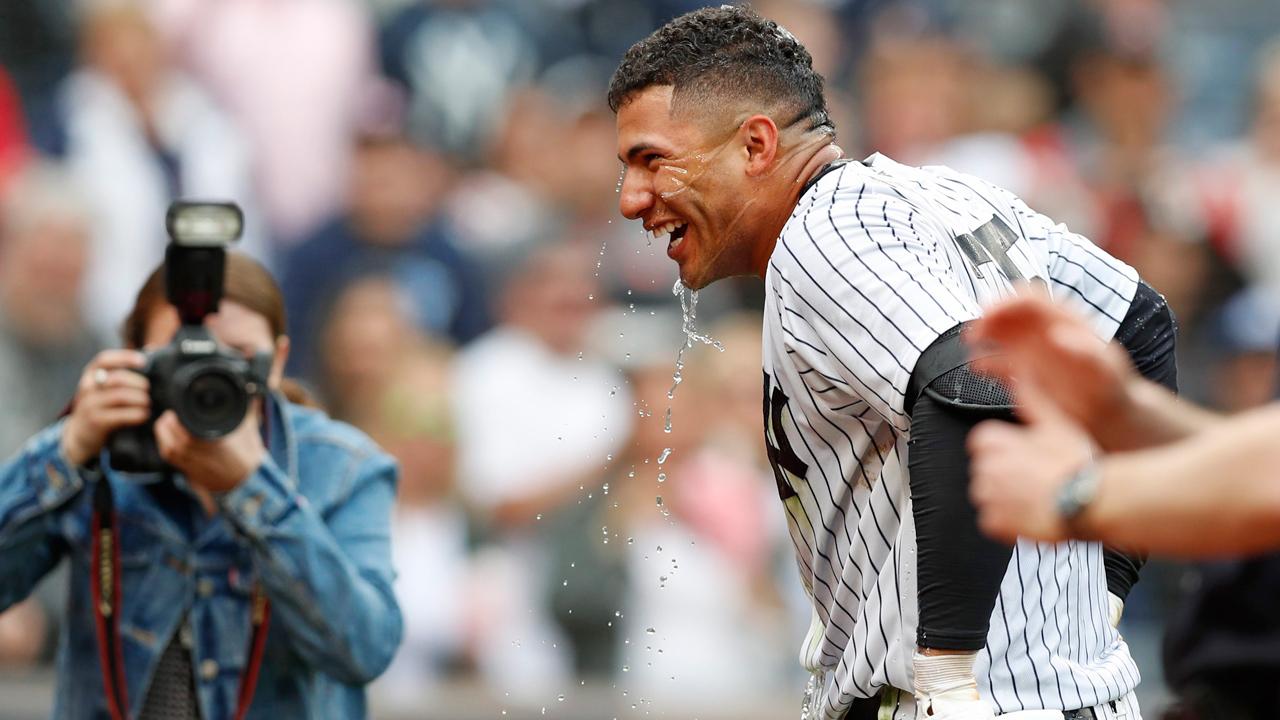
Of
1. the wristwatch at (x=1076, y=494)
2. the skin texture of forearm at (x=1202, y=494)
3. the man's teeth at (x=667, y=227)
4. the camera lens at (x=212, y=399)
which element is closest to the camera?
the skin texture of forearm at (x=1202, y=494)

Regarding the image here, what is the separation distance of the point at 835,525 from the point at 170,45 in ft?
19.2

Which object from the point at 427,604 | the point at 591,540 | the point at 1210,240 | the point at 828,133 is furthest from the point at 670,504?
the point at 828,133

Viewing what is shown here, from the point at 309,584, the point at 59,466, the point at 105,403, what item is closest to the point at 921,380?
the point at 309,584

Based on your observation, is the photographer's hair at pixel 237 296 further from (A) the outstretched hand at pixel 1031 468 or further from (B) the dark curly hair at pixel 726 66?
(A) the outstretched hand at pixel 1031 468

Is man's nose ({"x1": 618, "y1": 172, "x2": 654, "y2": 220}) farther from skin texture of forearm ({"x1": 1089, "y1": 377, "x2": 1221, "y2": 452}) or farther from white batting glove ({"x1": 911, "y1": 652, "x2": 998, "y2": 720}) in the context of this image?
skin texture of forearm ({"x1": 1089, "y1": 377, "x2": 1221, "y2": 452})

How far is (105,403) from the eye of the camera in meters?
3.96

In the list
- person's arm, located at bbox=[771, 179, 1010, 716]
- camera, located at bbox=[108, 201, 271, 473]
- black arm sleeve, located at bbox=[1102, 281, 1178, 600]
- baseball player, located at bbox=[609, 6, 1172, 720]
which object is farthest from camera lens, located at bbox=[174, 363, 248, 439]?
black arm sleeve, located at bbox=[1102, 281, 1178, 600]

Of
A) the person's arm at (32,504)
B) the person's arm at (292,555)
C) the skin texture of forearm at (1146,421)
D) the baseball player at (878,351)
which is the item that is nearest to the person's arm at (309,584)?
the person's arm at (292,555)

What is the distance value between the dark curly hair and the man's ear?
0.04 metres

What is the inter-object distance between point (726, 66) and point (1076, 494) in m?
1.70

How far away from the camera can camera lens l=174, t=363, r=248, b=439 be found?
3850 millimetres

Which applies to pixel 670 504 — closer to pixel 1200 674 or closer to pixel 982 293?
pixel 1200 674

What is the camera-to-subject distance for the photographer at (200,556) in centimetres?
392

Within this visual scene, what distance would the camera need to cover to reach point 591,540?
7.16m
